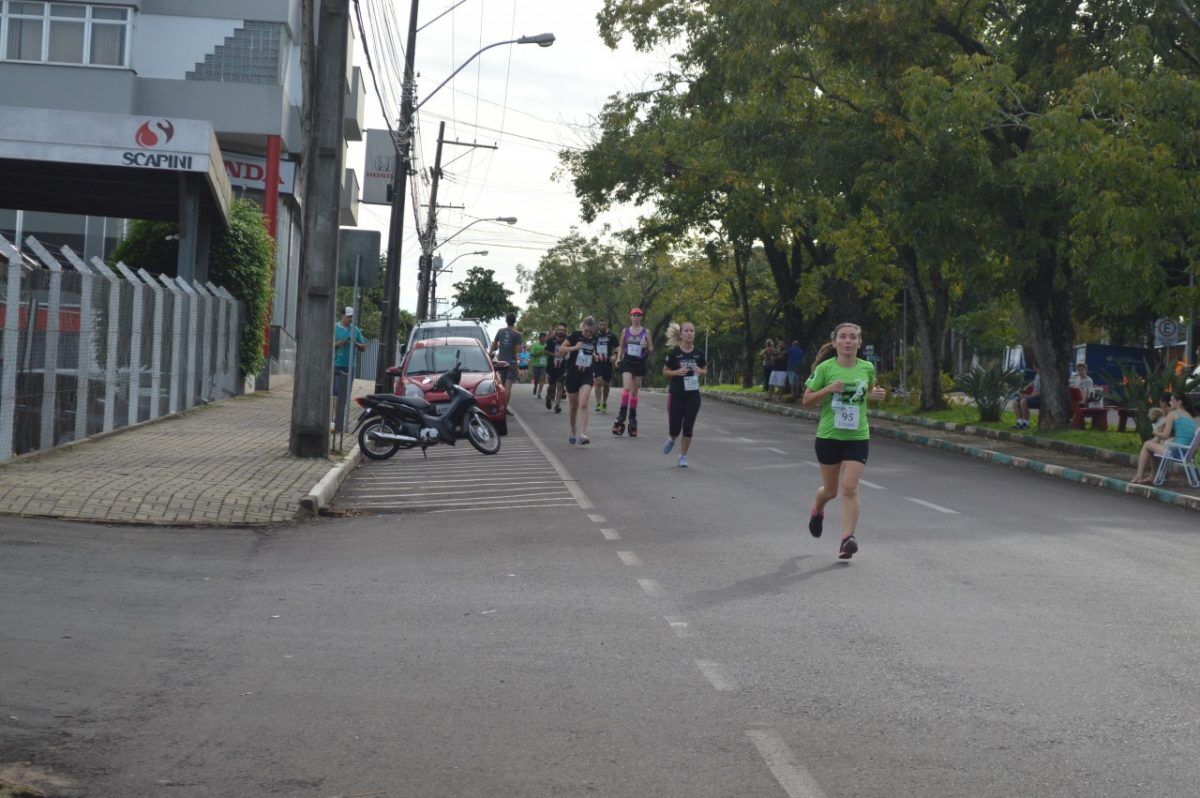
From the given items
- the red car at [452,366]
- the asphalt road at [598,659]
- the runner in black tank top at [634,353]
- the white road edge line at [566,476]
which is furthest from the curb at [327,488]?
the runner in black tank top at [634,353]

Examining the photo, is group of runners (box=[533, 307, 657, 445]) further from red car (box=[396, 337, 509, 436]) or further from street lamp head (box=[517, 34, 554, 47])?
street lamp head (box=[517, 34, 554, 47])

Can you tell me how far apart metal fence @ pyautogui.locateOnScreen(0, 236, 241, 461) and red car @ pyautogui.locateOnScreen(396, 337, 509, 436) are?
3.59 metres

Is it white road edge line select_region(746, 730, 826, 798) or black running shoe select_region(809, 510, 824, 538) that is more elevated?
black running shoe select_region(809, 510, 824, 538)

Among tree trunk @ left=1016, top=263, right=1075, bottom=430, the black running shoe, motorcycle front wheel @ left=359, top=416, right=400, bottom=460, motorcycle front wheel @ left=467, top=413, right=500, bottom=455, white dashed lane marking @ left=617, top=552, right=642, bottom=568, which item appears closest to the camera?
white dashed lane marking @ left=617, top=552, right=642, bottom=568

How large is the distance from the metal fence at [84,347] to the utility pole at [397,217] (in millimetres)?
7144

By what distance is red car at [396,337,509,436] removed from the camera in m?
23.4

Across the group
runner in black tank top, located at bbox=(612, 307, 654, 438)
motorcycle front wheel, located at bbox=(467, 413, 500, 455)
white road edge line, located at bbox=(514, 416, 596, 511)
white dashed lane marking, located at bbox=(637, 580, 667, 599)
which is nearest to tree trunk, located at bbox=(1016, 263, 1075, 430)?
runner in black tank top, located at bbox=(612, 307, 654, 438)

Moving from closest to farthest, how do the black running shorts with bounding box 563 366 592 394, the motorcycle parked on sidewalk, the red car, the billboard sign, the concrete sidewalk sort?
the concrete sidewalk < the motorcycle parked on sidewalk < the black running shorts with bounding box 563 366 592 394 < the red car < the billboard sign

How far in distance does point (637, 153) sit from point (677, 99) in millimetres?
1923

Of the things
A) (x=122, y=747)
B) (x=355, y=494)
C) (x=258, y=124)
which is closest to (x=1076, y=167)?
(x=355, y=494)

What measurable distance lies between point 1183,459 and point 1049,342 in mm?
9723

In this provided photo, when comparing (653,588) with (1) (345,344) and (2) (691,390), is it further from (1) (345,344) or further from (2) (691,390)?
(1) (345,344)

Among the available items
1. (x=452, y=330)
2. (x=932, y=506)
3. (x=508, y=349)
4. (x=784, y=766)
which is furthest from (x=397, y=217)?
(x=784, y=766)

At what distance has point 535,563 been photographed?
35.0 feet
